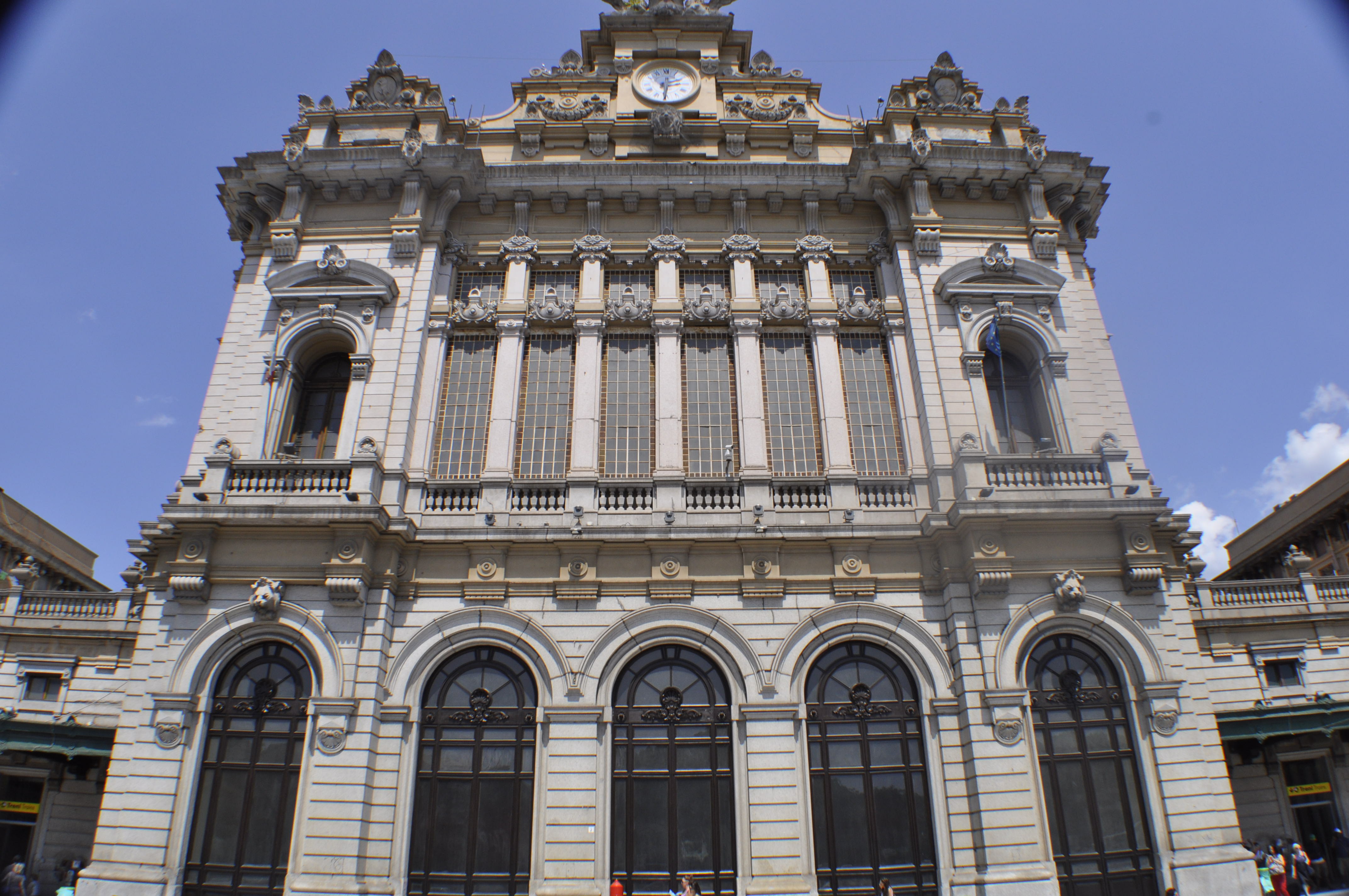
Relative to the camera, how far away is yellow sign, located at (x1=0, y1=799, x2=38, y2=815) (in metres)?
21.7

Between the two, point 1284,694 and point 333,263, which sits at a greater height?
point 333,263

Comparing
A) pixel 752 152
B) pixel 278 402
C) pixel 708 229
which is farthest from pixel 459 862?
Answer: pixel 752 152

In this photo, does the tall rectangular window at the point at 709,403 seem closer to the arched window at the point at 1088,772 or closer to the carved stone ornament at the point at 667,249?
the carved stone ornament at the point at 667,249

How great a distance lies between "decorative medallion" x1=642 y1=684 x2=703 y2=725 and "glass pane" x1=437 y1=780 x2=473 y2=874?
394 centimetres

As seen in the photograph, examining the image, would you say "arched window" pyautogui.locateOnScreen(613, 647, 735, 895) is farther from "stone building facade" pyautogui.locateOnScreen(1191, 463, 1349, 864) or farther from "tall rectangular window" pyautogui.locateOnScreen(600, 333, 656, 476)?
"stone building facade" pyautogui.locateOnScreen(1191, 463, 1349, 864)

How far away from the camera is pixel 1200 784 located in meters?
14.9

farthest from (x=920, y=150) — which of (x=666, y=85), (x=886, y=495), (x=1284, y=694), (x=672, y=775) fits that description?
(x=1284, y=694)

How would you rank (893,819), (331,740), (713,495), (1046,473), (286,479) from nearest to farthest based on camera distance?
(331,740)
(893,819)
(286,479)
(1046,473)
(713,495)

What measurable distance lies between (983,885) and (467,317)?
17.5 m

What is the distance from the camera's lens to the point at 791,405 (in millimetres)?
19359

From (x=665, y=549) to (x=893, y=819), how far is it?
7235 mm

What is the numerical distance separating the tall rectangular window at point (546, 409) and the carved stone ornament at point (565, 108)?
7.68 m

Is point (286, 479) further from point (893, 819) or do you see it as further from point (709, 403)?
point (893, 819)

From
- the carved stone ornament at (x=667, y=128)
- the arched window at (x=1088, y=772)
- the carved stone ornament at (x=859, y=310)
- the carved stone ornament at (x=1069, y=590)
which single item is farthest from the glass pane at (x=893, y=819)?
the carved stone ornament at (x=667, y=128)
